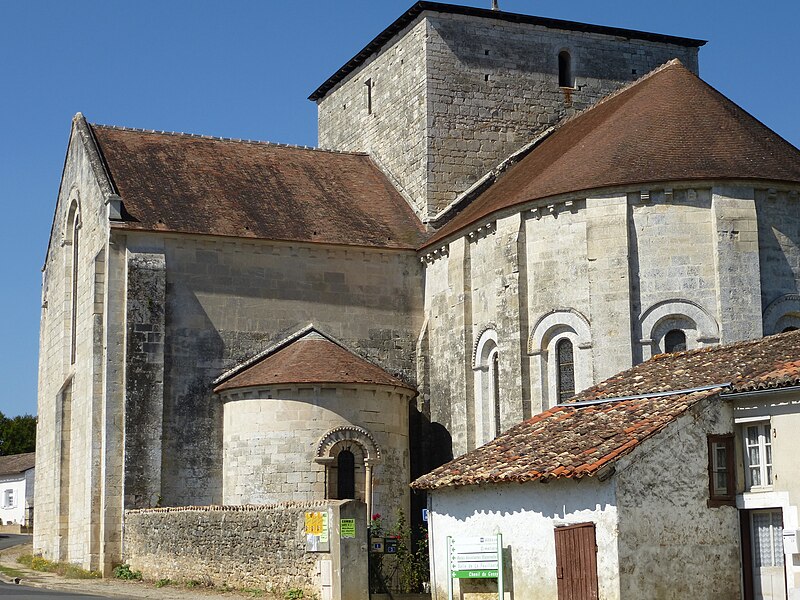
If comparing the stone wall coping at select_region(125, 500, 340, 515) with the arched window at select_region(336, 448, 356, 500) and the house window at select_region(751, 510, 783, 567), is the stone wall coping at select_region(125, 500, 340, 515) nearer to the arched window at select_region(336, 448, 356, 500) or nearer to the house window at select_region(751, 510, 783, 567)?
the arched window at select_region(336, 448, 356, 500)

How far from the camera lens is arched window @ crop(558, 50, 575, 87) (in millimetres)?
35531

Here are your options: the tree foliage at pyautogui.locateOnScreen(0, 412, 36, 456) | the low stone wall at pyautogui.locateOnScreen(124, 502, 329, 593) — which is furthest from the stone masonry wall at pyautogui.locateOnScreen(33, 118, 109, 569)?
the tree foliage at pyautogui.locateOnScreen(0, 412, 36, 456)

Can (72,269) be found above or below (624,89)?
below

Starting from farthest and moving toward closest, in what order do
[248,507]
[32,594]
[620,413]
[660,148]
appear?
[660,148] < [248,507] < [32,594] < [620,413]

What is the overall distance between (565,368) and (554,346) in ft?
1.74

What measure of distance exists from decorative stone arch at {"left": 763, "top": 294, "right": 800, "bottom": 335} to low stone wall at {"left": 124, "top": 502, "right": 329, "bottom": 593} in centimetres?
1029

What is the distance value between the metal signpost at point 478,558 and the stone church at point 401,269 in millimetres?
7431

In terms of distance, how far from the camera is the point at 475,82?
34500 millimetres

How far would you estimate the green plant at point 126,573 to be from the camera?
27.0 meters

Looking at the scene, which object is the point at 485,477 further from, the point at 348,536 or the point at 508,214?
the point at 508,214

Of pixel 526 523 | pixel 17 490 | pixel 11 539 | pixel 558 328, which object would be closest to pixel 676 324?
pixel 558 328

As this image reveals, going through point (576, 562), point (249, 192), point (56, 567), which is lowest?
point (56, 567)

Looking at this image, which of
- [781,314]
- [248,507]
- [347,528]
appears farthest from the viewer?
[781,314]

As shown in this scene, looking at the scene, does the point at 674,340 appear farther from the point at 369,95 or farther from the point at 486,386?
the point at 369,95
